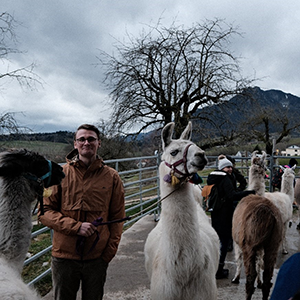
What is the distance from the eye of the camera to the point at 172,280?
2.14 metres

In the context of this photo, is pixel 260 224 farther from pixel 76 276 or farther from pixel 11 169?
pixel 11 169

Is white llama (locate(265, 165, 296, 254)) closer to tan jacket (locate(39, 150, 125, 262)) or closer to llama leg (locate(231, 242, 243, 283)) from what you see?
llama leg (locate(231, 242, 243, 283))

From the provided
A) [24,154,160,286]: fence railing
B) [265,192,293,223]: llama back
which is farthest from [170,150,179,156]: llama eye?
[265,192,293,223]: llama back

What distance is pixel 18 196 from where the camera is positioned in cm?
154

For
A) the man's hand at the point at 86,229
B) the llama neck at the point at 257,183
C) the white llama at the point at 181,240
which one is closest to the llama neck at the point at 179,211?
the white llama at the point at 181,240

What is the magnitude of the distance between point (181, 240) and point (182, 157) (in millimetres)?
667

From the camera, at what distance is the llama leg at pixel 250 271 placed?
3.04 m

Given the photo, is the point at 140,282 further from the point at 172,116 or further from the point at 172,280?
the point at 172,116

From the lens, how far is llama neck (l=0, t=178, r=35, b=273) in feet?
4.82

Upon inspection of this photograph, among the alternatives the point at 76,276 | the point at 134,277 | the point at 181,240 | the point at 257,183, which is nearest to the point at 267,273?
the point at 181,240

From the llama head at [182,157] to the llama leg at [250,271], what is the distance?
5.25 feet

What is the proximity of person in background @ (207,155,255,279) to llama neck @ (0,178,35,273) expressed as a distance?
116 inches

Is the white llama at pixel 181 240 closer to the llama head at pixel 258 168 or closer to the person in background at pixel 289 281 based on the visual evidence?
the person in background at pixel 289 281

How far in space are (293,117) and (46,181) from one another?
2394cm
